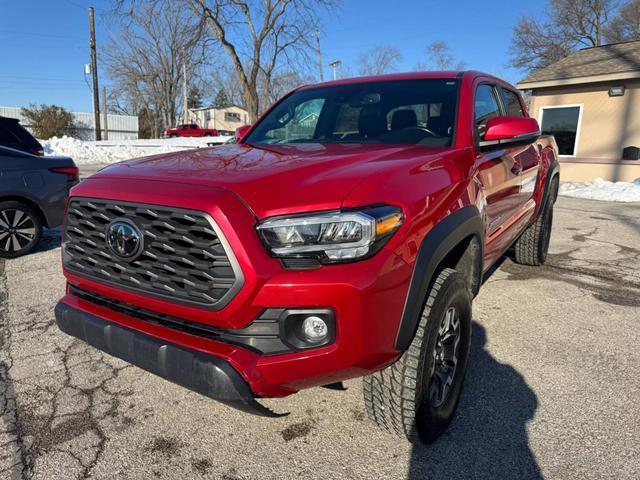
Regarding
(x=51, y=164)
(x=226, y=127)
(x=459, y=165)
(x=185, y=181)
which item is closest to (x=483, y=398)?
(x=459, y=165)

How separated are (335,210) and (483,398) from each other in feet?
5.22

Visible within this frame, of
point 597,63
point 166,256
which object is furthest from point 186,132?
point 166,256

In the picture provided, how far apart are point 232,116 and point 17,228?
64421 millimetres

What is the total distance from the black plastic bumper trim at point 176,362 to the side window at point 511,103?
3.29 m

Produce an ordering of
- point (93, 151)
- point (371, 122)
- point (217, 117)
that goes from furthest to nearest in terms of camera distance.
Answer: point (217, 117) < point (93, 151) < point (371, 122)

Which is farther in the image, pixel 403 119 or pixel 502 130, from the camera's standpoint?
pixel 403 119

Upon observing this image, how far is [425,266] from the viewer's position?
1896mm

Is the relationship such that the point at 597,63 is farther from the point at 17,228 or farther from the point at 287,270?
the point at 287,270

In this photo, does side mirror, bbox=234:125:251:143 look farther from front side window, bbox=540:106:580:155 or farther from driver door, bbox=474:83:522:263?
front side window, bbox=540:106:580:155

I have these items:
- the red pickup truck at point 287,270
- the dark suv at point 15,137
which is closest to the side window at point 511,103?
the red pickup truck at point 287,270

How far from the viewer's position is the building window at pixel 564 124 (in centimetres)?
1285

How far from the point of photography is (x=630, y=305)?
13.3 ft

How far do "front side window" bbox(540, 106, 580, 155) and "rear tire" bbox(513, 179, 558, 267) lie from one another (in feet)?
30.3

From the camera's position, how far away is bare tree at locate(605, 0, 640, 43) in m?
33.5
